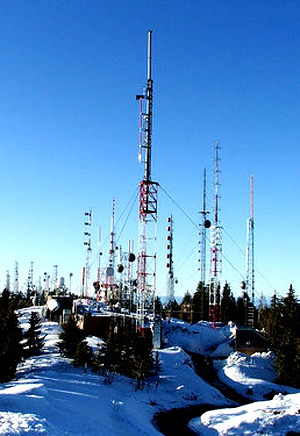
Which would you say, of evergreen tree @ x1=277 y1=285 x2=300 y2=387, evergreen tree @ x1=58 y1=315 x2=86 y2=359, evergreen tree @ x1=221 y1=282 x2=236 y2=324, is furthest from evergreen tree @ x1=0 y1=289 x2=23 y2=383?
evergreen tree @ x1=221 y1=282 x2=236 y2=324

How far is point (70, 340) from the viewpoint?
45.4m

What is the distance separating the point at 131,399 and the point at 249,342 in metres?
28.4

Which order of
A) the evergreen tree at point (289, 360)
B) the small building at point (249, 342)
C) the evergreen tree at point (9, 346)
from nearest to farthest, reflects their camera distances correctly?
the evergreen tree at point (9, 346), the evergreen tree at point (289, 360), the small building at point (249, 342)

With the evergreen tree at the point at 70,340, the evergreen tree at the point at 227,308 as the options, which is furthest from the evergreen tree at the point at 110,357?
the evergreen tree at the point at 227,308

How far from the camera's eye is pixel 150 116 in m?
51.0

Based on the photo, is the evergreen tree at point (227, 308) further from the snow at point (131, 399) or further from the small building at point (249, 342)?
the snow at point (131, 399)

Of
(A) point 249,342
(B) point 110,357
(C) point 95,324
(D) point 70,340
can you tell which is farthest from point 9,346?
(A) point 249,342

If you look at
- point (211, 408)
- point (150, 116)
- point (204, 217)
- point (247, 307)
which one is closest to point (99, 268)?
point (204, 217)

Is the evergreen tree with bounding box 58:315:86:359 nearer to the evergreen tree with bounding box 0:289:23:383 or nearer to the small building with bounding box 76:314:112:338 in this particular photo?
the evergreen tree with bounding box 0:289:23:383

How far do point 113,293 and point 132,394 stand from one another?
39.8 meters

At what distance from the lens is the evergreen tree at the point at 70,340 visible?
1762 inches

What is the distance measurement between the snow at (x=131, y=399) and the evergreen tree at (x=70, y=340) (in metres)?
0.80

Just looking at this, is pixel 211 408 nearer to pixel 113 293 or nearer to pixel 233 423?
pixel 233 423

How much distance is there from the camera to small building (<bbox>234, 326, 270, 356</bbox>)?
6159 centimetres
